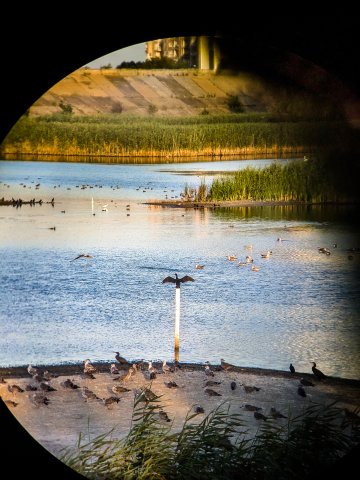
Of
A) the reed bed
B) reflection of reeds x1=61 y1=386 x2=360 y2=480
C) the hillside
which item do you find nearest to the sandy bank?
reflection of reeds x1=61 y1=386 x2=360 y2=480

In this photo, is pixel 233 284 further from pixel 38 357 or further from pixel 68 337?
pixel 38 357

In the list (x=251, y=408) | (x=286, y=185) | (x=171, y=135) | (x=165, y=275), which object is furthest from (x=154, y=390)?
(x=171, y=135)

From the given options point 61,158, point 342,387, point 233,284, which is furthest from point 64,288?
point 61,158

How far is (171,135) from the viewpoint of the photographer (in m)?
27.8

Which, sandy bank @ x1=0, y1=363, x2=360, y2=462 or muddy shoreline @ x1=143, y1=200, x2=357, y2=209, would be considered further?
muddy shoreline @ x1=143, y1=200, x2=357, y2=209

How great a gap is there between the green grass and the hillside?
40cm

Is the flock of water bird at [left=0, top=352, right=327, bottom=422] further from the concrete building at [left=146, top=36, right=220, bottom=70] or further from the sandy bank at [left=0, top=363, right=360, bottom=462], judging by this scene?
the concrete building at [left=146, top=36, right=220, bottom=70]

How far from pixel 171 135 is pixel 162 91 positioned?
1.57 metres

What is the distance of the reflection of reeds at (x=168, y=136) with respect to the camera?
26.9 meters

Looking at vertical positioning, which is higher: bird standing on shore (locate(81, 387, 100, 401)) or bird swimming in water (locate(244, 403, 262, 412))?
bird standing on shore (locate(81, 387, 100, 401))

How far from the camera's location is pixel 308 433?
247 inches

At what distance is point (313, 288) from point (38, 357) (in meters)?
7.08

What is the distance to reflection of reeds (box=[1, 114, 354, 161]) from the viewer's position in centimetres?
2689

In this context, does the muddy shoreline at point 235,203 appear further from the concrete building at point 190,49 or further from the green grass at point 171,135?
the concrete building at point 190,49
